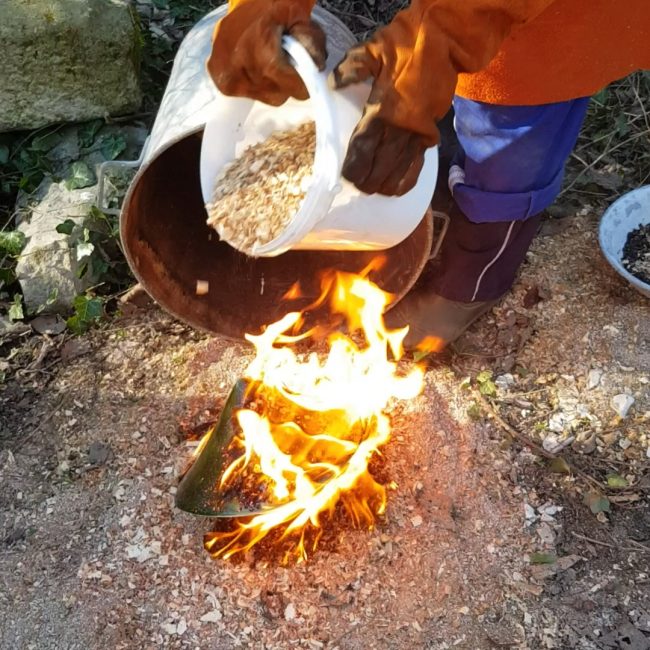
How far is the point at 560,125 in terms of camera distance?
1903 mm

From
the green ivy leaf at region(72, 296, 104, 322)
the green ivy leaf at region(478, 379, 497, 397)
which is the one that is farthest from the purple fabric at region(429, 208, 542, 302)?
the green ivy leaf at region(72, 296, 104, 322)

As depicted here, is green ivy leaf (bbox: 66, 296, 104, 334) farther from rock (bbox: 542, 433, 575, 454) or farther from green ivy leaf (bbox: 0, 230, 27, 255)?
rock (bbox: 542, 433, 575, 454)

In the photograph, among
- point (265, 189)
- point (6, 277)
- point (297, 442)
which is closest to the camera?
point (265, 189)

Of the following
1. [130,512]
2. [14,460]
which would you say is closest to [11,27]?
[14,460]

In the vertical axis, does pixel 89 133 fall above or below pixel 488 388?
above

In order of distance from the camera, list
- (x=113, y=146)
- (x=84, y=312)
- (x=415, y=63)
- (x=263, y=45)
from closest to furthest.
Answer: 1. (x=415, y=63)
2. (x=263, y=45)
3. (x=84, y=312)
4. (x=113, y=146)

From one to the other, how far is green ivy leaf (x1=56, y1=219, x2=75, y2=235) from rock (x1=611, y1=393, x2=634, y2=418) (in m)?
1.61

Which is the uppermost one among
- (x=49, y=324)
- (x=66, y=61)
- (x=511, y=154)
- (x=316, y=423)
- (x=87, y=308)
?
(x=511, y=154)

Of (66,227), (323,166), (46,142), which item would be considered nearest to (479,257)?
(323,166)

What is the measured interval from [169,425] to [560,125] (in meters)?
1.23

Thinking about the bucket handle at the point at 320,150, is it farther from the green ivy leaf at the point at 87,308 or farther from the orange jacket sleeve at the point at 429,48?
the green ivy leaf at the point at 87,308

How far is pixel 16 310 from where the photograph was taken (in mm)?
2412

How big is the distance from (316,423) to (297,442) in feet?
0.29

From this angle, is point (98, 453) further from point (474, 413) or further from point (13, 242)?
point (474, 413)
